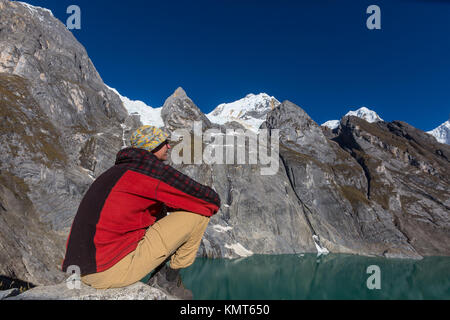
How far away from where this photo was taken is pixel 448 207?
95.7 m

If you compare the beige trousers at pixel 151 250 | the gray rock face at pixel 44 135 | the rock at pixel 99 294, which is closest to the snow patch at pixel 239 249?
the gray rock face at pixel 44 135

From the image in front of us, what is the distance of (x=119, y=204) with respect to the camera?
3.35 metres

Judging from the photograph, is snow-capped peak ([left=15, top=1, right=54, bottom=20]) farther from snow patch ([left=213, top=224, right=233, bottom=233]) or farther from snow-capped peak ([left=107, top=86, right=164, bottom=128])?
snow patch ([left=213, top=224, right=233, bottom=233])

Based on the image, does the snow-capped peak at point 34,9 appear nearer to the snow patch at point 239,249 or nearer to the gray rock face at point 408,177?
the snow patch at point 239,249

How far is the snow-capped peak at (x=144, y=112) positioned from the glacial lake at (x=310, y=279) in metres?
63.6

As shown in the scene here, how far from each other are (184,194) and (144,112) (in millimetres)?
114843

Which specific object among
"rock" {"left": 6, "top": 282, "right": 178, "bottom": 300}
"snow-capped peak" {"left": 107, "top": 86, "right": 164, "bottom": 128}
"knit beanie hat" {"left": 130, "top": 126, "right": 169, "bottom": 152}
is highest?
"snow-capped peak" {"left": 107, "top": 86, "right": 164, "bottom": 128}

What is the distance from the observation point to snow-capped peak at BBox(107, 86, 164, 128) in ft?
331

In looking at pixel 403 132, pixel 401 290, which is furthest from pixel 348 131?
pixel 401 290

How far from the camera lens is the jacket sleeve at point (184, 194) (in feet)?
11.3

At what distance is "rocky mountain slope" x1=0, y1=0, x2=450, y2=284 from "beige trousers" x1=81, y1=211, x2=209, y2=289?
19.6m

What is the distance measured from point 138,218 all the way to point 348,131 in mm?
150839

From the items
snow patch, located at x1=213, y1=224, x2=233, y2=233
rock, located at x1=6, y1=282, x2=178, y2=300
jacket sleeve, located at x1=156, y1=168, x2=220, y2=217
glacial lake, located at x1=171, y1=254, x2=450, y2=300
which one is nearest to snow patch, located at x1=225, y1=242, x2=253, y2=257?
glacial lake, located at x1=171, y1=254, x2=450, y2=300
